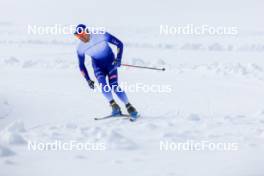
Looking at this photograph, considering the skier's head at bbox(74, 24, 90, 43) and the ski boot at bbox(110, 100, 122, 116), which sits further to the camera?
the ski boot at bbox(110, 100, 122, 116)

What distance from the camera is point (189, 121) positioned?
5422 millimetres

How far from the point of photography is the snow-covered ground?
12.8ft

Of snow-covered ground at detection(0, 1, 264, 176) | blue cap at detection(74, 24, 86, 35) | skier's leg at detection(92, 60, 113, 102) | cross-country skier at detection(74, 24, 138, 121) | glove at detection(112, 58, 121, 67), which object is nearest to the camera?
snow-covered ground at detection(0, 1, 264, 176)

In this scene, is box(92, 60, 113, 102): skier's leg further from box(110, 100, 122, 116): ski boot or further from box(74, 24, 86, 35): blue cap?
box(74, 24, 86, 35): blue cap

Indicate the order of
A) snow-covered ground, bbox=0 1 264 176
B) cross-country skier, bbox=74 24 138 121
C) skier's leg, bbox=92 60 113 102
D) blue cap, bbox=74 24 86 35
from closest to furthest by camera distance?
snow-covered ground, bbox=0 1 264 176, blue cap, bbox=74 24 86 35, cross-country skier, bbox=74 24 138 121, skier's leg, bbox=92 60 113 102

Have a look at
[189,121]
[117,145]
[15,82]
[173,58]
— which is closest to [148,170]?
[117,145]

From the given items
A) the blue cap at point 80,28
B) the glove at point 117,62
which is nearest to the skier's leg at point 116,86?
the glove at point 117,62

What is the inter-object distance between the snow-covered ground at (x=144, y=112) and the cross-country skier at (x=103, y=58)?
0.28 m

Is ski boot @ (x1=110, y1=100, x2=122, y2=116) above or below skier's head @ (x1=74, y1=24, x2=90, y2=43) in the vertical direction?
below

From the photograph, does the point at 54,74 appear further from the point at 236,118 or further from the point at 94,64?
the point at 236,118

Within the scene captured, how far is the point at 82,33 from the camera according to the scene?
4.90 metres

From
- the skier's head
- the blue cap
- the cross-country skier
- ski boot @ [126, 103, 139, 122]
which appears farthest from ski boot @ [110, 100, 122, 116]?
the blue cap

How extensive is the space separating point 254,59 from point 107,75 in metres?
5.17

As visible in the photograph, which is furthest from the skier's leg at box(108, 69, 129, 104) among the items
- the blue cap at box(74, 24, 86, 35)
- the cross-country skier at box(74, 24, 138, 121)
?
the blue cap at box(74, 24, 86, 35)
